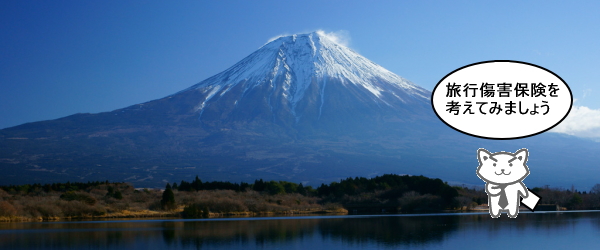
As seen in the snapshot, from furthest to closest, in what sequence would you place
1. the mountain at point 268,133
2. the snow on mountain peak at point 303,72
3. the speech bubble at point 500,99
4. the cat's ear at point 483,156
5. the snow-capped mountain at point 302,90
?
the snow on mountain peak at point 303,72
the snow-capped mountain at point 302,90
the mountain at point 268,133
the speech bubble at point 500,99
the cat's ear at point 483,156

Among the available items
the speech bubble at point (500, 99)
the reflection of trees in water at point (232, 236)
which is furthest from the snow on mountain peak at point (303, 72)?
the speech bubble at point (500, 99)

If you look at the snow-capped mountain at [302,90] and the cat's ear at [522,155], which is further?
the snow-capped mountain at [302,90]

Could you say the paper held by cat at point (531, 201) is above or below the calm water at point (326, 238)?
above

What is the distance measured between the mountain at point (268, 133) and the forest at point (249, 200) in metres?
42.6

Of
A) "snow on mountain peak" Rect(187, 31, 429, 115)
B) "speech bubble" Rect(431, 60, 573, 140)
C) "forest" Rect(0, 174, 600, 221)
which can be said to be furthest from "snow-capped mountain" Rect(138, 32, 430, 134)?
"speech bubble" Rect(431, 60, 573, 140)

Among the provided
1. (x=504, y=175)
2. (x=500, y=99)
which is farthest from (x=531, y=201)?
(x=500, y=99)

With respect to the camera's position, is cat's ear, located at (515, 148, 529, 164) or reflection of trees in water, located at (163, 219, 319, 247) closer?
cat's ear, located at (515, 148, 529, 164)

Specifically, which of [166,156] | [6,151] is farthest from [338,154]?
[6,151]

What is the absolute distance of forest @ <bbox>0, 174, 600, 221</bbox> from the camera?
4778 cm

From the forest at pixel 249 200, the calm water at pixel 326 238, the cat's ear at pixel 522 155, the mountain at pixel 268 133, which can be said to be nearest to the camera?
the cat's ear at pixel 522 155

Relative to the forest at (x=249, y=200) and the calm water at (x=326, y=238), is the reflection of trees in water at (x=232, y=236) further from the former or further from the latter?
the forest at (x=249, y=200)

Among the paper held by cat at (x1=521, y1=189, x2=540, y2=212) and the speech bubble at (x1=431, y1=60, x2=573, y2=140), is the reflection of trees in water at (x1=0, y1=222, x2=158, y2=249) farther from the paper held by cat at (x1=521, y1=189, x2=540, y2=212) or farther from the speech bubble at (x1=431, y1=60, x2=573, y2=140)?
the paper held by cat at (x1=521, y1=189, x2=540, y2=212)

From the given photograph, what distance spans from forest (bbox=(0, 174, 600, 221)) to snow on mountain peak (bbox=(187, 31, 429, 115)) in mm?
84169

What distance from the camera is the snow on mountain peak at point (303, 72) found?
508 feet
